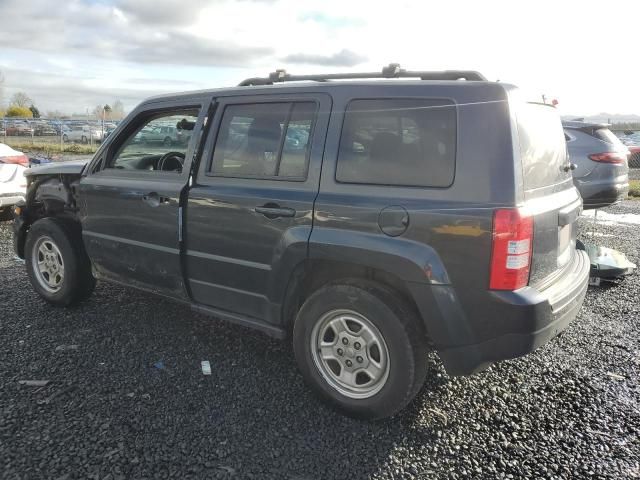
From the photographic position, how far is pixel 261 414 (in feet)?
9.82

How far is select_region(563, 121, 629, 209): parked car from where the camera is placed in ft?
23.9

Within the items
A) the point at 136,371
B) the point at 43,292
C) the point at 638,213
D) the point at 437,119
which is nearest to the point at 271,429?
the point at 136,371

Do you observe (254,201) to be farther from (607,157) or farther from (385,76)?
(607,157)

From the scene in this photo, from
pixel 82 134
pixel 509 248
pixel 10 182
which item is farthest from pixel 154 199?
pixel 82 134

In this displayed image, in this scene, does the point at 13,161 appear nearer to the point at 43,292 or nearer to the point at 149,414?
the point at 43,292

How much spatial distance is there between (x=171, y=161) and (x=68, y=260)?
133 cm

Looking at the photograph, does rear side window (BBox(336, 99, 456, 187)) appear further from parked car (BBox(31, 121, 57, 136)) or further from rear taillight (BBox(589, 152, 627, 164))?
parked car (BBox(31, 121, 57, 136))

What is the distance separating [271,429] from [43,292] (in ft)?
9.52

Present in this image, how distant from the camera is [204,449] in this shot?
265 cm

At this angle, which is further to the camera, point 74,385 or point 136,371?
point 136,371

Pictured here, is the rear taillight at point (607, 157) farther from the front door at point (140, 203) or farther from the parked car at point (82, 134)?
the parked car at point (82, 134)

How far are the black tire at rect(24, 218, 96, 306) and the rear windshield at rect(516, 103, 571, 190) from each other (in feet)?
12.1

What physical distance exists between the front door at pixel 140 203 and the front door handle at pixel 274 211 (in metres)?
0.76

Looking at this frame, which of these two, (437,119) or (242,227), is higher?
(437,119)
